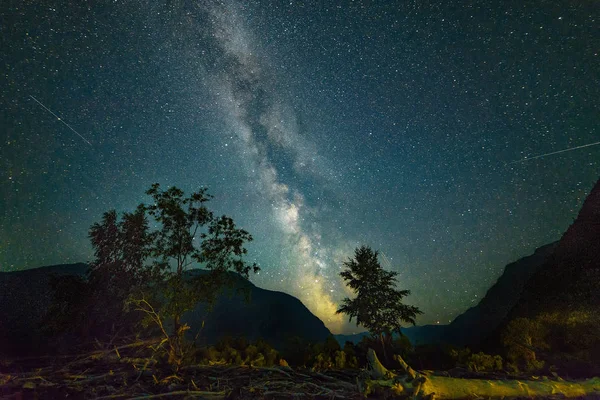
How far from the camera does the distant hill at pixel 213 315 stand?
41.3m

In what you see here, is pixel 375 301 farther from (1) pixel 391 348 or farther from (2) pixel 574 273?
(2) pixel 574 273

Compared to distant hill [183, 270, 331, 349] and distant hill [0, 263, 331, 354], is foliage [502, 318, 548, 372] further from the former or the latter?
distant hill [183, 270, 331, 349]

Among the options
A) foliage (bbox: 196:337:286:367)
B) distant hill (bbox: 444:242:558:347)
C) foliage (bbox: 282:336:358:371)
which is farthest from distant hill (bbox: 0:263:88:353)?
distant hill (bbox: 444:242:558:347)

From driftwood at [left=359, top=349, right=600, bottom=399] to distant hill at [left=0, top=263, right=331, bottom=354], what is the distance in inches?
257

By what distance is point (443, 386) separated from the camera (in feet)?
14.5

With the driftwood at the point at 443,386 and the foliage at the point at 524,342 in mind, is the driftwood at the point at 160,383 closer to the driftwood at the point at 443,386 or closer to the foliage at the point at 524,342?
the driftwood at the point at 443,386

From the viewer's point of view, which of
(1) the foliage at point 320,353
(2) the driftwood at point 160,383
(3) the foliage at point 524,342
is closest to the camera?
(2) the driftwood at point 160,383

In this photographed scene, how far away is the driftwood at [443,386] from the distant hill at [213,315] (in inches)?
257

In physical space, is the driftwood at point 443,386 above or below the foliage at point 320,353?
above

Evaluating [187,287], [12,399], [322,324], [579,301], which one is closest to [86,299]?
[187,287]

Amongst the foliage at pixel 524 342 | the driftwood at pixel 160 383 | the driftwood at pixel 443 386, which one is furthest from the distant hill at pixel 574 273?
the driftwood at pixel 160 383

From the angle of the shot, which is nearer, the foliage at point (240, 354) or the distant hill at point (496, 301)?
the foliage at point (240, 354)

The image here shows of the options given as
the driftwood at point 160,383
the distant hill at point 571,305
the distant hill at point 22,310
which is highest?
the distant hill at point 571,305

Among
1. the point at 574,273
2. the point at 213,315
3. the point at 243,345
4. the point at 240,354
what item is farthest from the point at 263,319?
the point at 574,273
